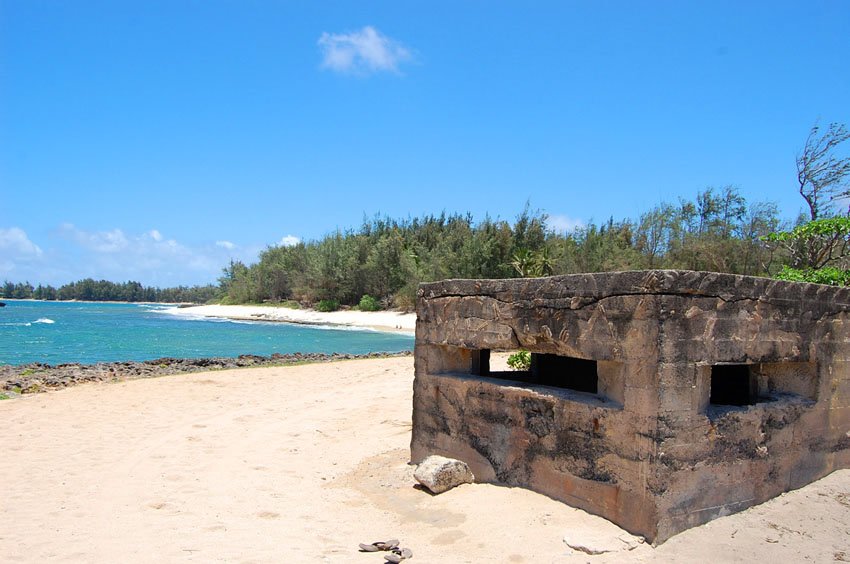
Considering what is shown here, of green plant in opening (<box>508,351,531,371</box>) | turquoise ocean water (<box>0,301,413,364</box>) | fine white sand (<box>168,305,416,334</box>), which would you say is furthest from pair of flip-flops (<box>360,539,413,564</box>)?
fine white sand (<box>168,305,416,334</box>)

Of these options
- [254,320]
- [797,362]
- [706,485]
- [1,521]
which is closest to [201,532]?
[1,521]

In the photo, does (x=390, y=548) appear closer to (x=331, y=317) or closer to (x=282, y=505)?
(x=282, y=505)

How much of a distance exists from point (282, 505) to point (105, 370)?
493 inches

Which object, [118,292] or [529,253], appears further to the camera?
[118,292]

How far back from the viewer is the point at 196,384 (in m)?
13.3

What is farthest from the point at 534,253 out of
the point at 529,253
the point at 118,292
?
the point at 118,292

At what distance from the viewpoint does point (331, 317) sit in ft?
160

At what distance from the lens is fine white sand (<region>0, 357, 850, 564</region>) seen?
427 centimetres

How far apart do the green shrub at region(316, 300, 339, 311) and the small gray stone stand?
151 feet

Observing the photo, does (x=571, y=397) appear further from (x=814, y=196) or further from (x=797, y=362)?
(x=814, y=196)

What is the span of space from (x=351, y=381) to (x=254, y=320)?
137ft

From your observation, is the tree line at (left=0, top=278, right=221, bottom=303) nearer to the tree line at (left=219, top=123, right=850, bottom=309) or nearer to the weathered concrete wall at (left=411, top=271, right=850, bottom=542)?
the tree line at (left=219, top=123, right=850, bottom=309)

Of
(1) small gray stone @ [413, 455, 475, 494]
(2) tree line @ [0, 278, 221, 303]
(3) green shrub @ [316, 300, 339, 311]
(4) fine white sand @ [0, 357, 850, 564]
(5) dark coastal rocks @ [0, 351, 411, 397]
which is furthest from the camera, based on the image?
(2) tree line @ [0, 278, 221, 303]

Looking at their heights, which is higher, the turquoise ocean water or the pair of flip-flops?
the pair of flip-flops
